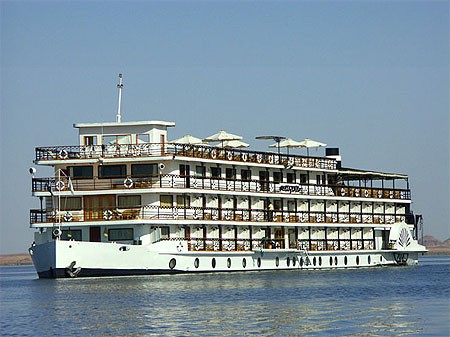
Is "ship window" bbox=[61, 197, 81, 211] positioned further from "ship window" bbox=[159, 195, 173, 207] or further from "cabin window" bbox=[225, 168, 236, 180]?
"cabin window" bbox=[225, 168, 236, 180]

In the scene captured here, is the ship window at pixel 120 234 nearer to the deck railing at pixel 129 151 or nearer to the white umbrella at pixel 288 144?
the deck railing at pixel 129 151

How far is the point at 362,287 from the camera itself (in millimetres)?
58312

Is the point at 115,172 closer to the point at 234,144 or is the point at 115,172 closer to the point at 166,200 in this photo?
the point at 166,200

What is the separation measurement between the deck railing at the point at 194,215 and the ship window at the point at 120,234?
2.82ft

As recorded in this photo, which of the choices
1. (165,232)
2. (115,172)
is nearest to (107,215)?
(115,172)

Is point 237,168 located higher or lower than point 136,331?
higher

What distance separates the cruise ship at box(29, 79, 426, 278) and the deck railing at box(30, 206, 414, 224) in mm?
88

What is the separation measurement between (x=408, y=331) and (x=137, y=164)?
122 feet

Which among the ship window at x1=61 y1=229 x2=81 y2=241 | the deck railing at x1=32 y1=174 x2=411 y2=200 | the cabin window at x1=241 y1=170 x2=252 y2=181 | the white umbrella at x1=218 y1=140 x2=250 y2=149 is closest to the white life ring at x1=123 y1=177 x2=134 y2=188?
the deck railing at x1=32 y1=174 x2=411 y2=200

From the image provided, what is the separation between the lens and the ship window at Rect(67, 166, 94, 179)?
7169cm

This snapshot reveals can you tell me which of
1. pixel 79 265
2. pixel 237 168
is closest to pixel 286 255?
pixel 237 168

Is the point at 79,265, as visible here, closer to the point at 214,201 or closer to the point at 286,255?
the point at 214,201

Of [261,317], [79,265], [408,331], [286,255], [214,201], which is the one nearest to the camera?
[408,331]

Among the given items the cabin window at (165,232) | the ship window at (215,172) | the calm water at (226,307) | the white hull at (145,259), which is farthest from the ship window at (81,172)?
the ship window at (215,172)
